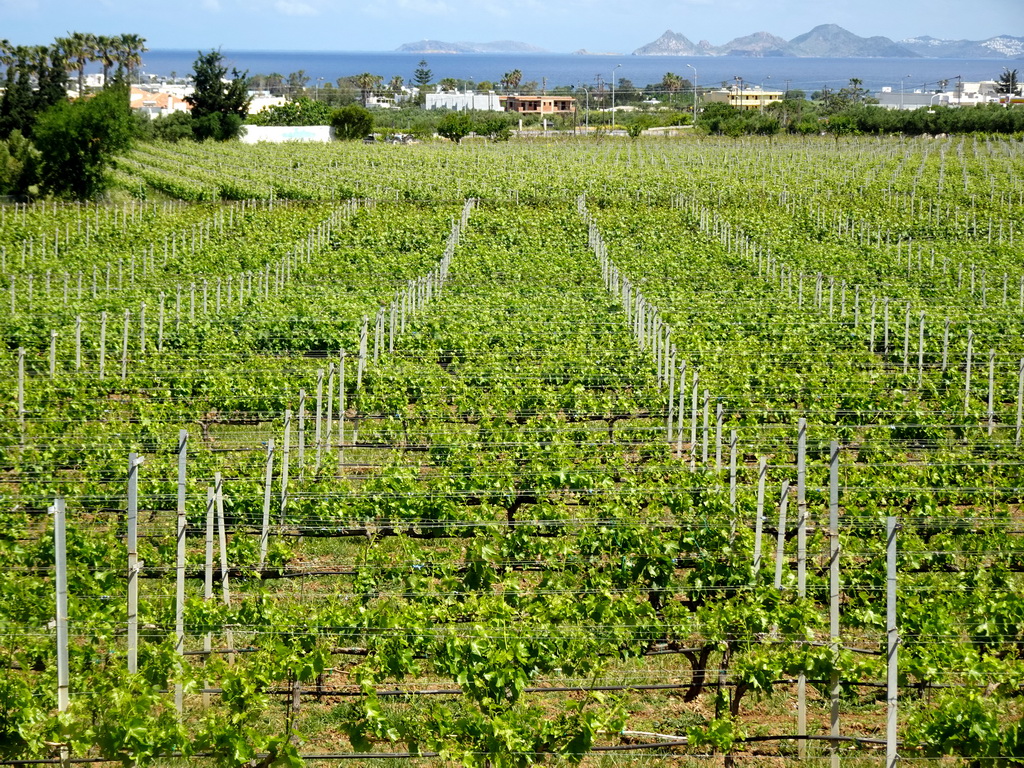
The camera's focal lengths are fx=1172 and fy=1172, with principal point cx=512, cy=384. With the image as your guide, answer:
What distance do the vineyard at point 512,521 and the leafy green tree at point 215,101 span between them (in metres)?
43.1

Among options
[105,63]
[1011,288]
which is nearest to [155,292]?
[1011,288]

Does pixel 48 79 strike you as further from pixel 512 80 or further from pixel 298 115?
pixel 512 80

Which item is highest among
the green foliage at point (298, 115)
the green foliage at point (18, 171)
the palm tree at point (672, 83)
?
the palm tree at point (672, 83)

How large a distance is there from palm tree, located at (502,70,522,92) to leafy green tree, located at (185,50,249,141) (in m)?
107

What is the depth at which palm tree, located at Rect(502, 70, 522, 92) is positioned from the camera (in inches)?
6821

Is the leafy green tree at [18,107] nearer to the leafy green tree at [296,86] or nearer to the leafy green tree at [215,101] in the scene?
the leafy green tree at [215,101]

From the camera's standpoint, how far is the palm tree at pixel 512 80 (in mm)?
173250

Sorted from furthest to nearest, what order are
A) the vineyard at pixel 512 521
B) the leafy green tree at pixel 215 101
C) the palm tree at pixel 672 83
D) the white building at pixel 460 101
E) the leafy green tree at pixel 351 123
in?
the palm tree at pixel 672 83 < the white building at pixel 460 101 < the leafy green tree at pixel 351 123 < the leafy green tree at pixel 215 101 < the vineyard at pixel 512 521

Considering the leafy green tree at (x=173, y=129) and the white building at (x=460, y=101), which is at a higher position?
the white building at (x=460, y=101)

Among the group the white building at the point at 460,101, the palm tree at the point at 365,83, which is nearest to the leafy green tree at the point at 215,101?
the palm tree at the point at 365,83

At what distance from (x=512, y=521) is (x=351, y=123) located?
214 ft

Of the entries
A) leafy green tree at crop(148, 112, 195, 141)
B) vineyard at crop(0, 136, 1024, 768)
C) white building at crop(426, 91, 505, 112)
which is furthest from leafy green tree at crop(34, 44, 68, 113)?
white building at crop(426, 91, 505, 112)

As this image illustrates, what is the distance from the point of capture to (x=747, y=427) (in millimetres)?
12086

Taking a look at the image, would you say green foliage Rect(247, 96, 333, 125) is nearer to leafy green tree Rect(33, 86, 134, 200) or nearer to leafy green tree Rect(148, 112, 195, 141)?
leafy green tree Rect(148, 112, 195, 141)
